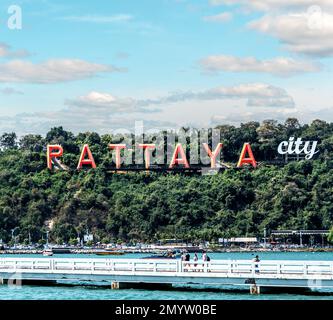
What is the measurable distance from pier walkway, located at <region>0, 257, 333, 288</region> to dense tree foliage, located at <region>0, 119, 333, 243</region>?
112684 millimetres

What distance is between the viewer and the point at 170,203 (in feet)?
586

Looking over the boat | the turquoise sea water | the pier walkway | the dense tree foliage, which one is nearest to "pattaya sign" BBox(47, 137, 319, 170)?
the dense tree foliage

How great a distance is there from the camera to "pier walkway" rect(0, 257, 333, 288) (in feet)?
185

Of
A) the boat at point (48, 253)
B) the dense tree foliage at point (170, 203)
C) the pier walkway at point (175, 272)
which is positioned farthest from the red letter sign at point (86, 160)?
the pier walkway at point (175, 272)

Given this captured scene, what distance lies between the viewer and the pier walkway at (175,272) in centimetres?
5625

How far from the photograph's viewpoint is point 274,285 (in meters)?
57.1

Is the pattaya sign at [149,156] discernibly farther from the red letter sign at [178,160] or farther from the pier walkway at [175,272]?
the pier walkway at [175,272]

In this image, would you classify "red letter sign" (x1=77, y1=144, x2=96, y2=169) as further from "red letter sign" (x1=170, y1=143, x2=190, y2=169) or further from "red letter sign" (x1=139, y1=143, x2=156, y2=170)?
"red letter sign" (x1=170, y1=143, x2=190, y2=169)

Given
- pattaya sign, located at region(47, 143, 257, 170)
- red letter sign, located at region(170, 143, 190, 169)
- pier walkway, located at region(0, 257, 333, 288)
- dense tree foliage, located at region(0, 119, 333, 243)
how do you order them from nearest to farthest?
pier walkway, located at region(0, 257, 333, 288)
dense tree foliage, located at region(0, 119, 333, 243)
red letter sign, located at region(170, 143, 190, 169)
pattaya sign, located at region(47, 143, 257, 170)

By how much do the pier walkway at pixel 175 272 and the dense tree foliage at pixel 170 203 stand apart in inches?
4436

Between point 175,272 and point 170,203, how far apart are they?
119286 mm

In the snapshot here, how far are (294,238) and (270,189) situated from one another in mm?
9213
